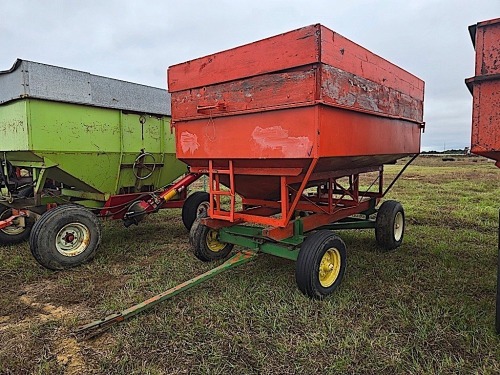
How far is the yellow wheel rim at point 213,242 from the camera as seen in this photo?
4754 mm

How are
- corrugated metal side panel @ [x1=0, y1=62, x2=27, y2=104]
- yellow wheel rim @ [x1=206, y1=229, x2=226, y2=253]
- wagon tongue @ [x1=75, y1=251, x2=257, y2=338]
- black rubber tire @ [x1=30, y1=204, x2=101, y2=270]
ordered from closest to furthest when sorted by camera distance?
wagon tongue @ [x1=75, y1=251, x2=257, y2=338], black rubber tire @ [x1=30, y1=204, x2=101, y2=270], corrugated metal side panel @ [x1=0, y1=62, x2=27, y2=104], yellow wheel rim @ [x1=206, y1=229, x2=226, y2=253]

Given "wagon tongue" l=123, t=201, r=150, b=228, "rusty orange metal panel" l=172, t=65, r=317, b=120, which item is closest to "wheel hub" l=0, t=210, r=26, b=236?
"wagon tongue" l=123, t=201, r=150, b=228

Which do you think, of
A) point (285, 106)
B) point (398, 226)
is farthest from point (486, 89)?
point (398, 226)

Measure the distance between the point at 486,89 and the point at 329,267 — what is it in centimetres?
214

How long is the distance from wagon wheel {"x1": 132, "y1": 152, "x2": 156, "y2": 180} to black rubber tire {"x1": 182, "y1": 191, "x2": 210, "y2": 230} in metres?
0.81

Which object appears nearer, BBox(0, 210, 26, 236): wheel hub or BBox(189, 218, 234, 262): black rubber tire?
BBox(189, 218, 234, 262): black rubber tire

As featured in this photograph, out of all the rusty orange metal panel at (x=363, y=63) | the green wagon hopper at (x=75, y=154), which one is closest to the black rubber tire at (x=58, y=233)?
the green wagon hopper at (x=75, y=154)

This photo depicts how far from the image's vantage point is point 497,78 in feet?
8.61

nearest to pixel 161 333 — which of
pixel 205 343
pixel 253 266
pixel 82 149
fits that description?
pixel 205 343

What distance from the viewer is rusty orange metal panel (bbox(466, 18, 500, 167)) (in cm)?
263

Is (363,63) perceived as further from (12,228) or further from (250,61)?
(12,228)

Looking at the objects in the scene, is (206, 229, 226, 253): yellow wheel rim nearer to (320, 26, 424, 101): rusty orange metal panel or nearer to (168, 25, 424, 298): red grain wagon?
(168, 25, 424, 298): red grain wagon

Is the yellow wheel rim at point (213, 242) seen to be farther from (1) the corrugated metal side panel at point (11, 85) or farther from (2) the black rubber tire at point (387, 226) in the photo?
(1) the corrugated metal side panel at point (11, 85)

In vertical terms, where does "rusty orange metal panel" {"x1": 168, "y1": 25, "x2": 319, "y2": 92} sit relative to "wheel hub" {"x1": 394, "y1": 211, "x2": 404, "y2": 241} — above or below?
above
